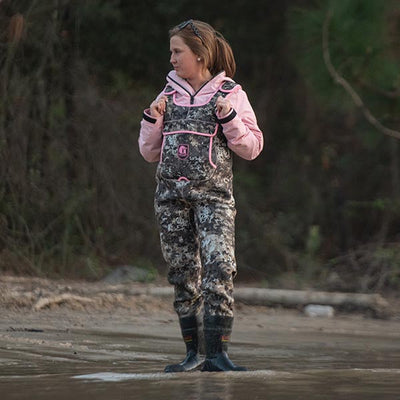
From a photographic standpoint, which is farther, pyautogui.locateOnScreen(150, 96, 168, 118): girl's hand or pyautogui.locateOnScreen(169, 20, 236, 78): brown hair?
pyautogui.locateOnScreen(169, 20, 236, 78): brown hair

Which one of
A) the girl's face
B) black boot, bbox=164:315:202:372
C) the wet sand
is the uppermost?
the girl's face

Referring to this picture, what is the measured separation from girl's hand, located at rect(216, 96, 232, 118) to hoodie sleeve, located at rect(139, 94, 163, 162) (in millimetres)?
326

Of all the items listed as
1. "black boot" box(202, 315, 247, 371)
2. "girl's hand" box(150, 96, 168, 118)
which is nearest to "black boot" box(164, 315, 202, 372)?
"black boot" box(202, 315, 247, 371)

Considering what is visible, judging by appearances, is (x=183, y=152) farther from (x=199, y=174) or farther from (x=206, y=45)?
(x=206, y=45)

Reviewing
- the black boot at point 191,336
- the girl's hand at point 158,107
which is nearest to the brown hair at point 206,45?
the girl's hand at point 158,107

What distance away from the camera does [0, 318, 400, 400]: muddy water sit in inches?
190

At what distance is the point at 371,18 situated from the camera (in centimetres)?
997

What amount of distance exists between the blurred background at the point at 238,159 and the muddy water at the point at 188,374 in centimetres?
297

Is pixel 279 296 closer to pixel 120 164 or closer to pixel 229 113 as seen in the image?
pixel 120 164

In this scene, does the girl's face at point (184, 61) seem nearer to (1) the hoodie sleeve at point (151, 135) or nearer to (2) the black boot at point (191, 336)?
(1) the hoodie sleeve at point (151, 135)

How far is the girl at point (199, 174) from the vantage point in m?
5.59

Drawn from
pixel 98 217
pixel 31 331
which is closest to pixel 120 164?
pixel 98 217

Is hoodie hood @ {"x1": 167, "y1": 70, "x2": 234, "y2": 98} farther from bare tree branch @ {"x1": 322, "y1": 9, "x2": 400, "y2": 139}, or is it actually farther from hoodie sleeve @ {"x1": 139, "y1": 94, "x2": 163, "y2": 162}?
bare tree branch @ {"x1": 322, "y1": 9, "x2": 400, "y2": 139}

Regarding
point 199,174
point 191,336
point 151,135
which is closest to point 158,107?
point 151,135
